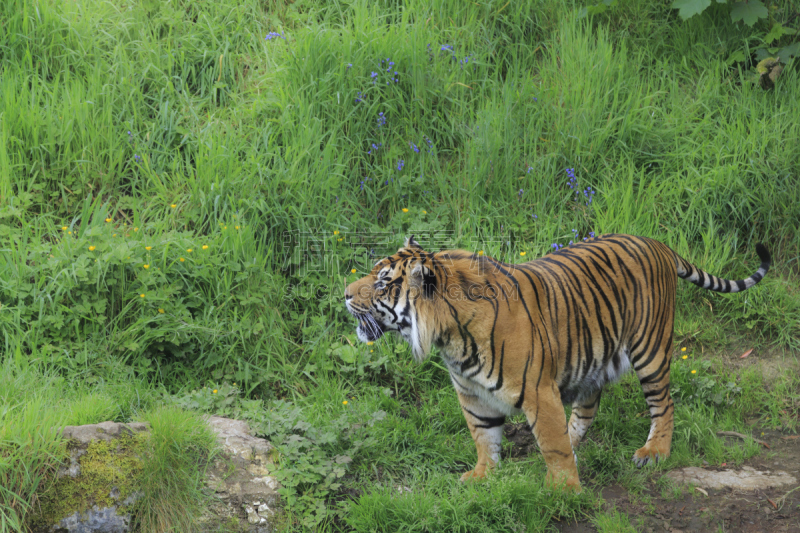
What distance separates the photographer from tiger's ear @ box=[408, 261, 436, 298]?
3.51m

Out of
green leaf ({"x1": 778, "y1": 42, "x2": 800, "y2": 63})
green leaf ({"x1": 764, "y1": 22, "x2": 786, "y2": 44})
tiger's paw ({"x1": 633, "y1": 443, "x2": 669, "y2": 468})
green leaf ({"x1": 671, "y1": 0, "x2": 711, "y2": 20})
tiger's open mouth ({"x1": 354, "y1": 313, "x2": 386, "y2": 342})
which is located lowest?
tiger's paw ({"x1": 633, "y1": 443, "x2": 669, "y2": 468})

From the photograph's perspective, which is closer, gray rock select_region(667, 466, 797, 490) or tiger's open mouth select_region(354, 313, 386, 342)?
tiger's open mouth select_region(354, 313, 386, 342)

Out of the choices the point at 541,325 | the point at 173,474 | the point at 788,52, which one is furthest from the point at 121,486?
the point at 788,52

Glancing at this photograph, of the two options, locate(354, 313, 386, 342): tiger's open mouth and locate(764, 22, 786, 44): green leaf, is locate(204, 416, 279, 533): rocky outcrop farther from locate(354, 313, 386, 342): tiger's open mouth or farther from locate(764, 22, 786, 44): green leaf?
locate(764, 22, 786, 44): green leaf

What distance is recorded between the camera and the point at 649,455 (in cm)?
407

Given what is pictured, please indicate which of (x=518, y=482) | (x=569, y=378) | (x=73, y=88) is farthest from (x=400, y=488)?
(x=73, y=88)

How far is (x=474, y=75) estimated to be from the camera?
20.2 feet

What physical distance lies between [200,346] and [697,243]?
387cm

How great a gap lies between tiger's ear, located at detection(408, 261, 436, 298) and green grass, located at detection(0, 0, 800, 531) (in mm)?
984

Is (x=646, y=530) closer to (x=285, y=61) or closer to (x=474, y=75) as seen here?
(x=474, y=75)

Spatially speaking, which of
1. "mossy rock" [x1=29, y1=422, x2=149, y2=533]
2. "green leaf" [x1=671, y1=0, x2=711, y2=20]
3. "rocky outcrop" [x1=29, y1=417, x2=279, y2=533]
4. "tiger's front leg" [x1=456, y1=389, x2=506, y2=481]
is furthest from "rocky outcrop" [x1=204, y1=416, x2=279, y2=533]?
"green leaf" [x1=671, y1=0, x2=711, y2=20]

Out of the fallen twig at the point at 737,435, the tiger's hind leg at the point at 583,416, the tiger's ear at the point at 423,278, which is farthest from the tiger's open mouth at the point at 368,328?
the fallen twig at the point at 737,435

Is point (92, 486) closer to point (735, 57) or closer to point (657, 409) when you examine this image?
point (657, 409)

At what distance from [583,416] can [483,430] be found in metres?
0.82
